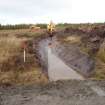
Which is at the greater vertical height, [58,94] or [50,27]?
[58,94]

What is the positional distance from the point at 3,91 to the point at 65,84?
2.70 metres

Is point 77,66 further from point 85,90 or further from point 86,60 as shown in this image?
point 85,90

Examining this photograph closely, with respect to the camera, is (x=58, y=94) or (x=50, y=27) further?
(x=50, y=27)

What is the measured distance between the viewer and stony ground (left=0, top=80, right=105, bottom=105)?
1206 centimetres

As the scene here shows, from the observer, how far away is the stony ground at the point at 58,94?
39.6 feet

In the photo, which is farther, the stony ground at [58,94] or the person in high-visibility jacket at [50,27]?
the person in high-visibility jacket at [50,27]

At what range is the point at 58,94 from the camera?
1318 centimetres

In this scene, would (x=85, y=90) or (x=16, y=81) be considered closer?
(x=85, y=90)

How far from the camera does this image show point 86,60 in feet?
84.2

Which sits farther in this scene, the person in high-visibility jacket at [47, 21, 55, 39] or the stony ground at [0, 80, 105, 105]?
the person in high-visibility jacket at [47, 21, 55, 39]

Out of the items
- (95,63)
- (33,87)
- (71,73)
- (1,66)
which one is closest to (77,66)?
A: (95,63)

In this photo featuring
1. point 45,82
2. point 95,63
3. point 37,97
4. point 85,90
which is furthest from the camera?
point 95,63

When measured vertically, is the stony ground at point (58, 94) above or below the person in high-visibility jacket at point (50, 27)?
above

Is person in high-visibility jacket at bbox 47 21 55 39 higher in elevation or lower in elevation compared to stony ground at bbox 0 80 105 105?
lower
